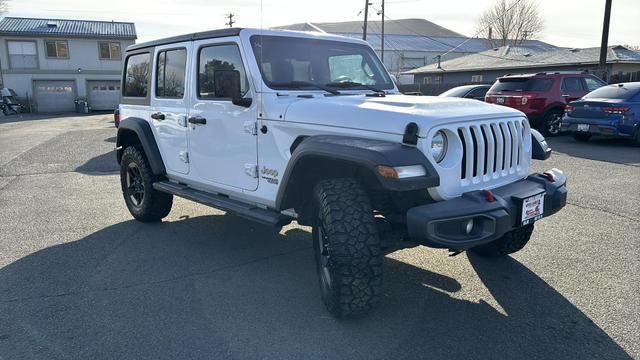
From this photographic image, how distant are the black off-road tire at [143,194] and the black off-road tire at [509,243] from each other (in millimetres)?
3386

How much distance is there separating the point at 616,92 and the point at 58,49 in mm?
36183

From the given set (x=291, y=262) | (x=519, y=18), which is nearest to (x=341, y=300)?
(x=291, y=262)

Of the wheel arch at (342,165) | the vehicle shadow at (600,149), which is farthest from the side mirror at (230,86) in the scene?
Result: the vehicle shadow at (600,149)

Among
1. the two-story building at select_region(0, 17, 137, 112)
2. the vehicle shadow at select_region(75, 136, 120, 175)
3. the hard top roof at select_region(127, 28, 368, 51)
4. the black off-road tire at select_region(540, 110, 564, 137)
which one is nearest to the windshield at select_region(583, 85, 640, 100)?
the black off-road tire at select_region(540, 110, 564, 137)

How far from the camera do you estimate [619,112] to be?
11016 mm

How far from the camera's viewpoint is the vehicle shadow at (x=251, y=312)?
3064 millimetres

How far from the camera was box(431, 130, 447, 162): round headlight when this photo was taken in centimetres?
317

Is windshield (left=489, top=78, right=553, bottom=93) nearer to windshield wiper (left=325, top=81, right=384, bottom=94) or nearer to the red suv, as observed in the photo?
Answer: the red suv

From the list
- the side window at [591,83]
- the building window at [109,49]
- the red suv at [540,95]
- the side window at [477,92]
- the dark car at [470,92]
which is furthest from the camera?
the building window at [109,49]

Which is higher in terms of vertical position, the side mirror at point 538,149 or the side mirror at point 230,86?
the side mirror at point 230,86

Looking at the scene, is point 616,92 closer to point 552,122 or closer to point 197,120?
point 552,122

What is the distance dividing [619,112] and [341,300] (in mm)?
10325

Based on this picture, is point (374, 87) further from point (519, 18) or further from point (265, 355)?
point (519, 18)

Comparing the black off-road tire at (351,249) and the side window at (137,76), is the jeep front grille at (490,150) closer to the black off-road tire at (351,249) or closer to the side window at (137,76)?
the black off-road tire at (351,249)
